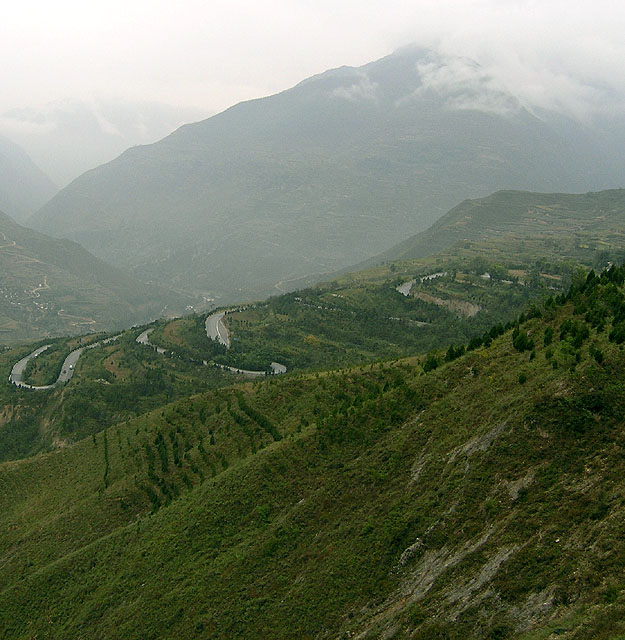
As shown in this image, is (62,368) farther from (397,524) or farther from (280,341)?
(397,524)

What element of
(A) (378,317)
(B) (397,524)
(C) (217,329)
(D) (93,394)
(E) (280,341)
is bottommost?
(A) (378,317)

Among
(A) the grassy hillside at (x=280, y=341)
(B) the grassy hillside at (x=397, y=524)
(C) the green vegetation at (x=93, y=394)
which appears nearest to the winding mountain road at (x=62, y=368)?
(C) the green vegetation at (x=93, y=394)

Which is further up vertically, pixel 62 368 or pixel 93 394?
pixel 62 368

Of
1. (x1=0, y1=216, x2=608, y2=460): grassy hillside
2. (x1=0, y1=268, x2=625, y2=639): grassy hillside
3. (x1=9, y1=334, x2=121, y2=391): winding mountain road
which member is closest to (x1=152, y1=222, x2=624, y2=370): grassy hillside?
(x1=0, y1=216, x2=608, y2=460): grassy hillside

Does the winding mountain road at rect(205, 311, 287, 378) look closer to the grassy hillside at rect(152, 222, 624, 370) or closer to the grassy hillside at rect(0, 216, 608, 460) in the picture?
the grassy hillside at rect(0, 216, 608, 460)

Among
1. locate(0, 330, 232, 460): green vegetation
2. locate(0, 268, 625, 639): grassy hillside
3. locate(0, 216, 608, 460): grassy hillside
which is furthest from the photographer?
locate(0, 216, 608, 460): grassy hillside

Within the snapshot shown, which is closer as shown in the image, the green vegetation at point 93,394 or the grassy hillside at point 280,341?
the green vegetation at point 93,394

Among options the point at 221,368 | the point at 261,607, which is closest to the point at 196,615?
the point at 261,607

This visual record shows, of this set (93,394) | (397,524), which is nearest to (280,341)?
(93,394)

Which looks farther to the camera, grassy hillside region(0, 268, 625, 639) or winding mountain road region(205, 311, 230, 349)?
winding mountain road region(205, 311, 230, 349)

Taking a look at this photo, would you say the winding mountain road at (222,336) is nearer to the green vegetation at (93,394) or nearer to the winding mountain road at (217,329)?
the winding mountain road at (217,329)
